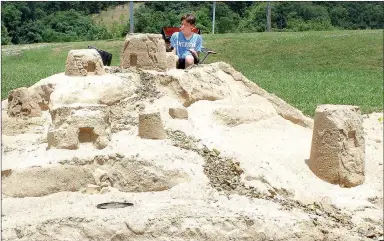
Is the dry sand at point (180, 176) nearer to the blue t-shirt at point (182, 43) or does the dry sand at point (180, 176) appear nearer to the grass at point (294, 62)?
the blue t-shirt at point (182, 43)

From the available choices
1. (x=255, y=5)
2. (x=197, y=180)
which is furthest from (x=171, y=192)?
(x=255, y=5)

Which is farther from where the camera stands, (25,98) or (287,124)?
(287,124)

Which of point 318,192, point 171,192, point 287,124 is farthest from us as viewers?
point 287,124

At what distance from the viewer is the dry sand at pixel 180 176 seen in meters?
7.07

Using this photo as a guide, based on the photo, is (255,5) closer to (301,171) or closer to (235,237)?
(301,171)

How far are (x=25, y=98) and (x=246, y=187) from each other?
3.38 metres

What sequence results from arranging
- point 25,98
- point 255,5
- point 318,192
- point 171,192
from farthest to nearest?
point 255,5
point 25,98
point 318,192
point 171,192

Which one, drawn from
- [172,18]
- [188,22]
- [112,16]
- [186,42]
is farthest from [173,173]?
[112,16]

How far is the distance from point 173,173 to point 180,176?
83mm

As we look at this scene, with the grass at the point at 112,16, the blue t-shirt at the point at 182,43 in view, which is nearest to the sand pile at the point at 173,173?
the blue t-shirt at the point at 182,43

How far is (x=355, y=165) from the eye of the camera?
8.95 meters

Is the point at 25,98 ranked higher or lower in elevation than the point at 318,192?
higher

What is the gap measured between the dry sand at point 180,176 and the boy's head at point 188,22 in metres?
0.94

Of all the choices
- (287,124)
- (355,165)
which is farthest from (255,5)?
(355,165)
